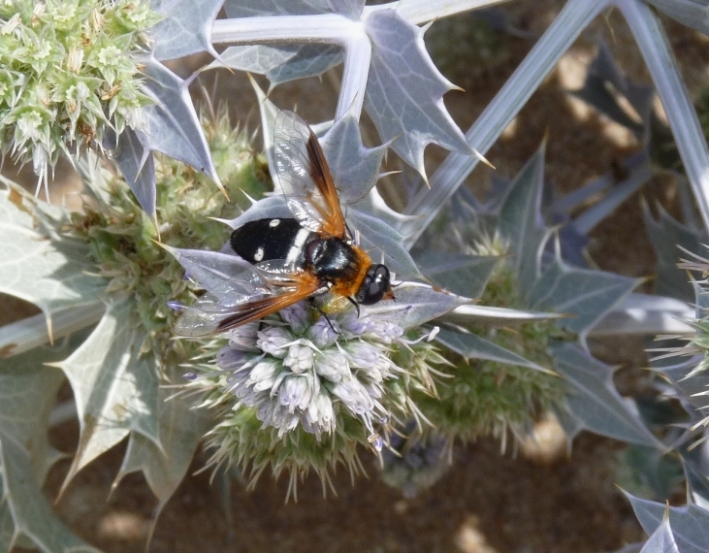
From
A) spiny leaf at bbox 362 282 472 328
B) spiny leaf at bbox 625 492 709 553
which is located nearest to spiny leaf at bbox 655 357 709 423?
spiny leaf at bbox 625 492 709 553

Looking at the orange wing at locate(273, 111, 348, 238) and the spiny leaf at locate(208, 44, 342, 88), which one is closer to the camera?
the orange wing at locate(273, 111, 348, 238)

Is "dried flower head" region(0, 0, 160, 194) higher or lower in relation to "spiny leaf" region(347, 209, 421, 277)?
higher

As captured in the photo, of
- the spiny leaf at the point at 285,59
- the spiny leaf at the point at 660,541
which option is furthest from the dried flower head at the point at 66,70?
the spiny leaf at the point at 660,541

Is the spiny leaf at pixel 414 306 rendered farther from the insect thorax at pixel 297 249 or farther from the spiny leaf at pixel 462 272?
the spiny leaf at pixel 462 272

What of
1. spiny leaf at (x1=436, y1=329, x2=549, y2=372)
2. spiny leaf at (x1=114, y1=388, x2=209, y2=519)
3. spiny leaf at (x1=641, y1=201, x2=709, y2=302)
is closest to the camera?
spiny leaf at (x1=436, y1=329, x2=549, y2=372)

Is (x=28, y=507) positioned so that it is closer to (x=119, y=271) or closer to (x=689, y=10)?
(x=119, y=271)

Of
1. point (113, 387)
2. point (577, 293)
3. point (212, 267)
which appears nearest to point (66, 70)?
point (212, 267)

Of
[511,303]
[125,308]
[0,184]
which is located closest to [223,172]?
[125,308]

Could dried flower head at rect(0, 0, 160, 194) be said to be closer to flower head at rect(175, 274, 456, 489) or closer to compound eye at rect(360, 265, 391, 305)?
flower head at rect(175, 274, 456, 489)
